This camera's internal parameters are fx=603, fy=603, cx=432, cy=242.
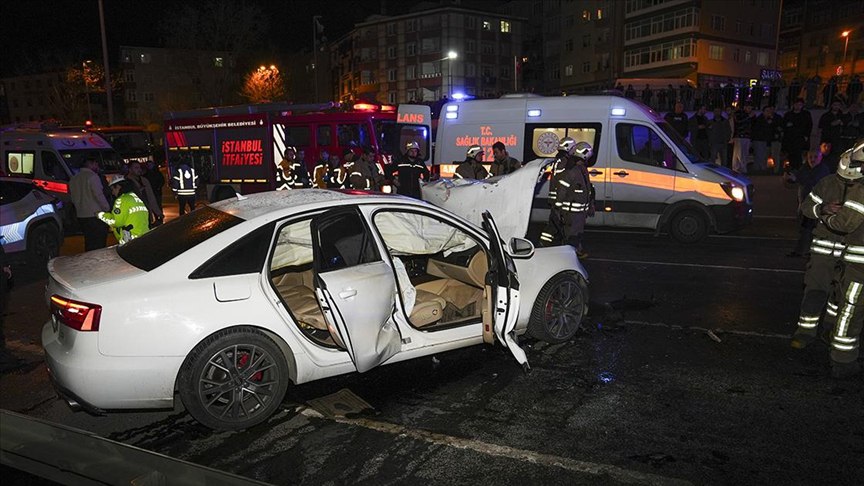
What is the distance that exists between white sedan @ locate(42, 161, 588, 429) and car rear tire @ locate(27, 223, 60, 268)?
6.29m

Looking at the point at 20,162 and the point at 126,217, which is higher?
the point at 20,162

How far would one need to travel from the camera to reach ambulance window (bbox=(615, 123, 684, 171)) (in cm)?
1023

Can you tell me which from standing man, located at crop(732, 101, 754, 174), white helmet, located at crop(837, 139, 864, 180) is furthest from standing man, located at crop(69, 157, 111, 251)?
standing man, located at crop(732, 101, 754, 174)

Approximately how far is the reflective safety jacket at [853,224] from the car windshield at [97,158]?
613 inches

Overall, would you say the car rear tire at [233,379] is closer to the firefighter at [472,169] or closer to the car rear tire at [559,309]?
the car rear tire at [559,309]

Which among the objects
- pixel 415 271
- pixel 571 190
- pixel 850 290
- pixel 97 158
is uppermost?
pixel 97 158

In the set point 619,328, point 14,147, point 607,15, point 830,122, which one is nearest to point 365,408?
point 619,328

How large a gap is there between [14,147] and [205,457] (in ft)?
49.5

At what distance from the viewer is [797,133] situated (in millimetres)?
14828

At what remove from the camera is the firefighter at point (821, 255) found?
5035 millimetres

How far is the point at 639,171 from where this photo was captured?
10.4 metres

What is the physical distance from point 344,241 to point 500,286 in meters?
1.24

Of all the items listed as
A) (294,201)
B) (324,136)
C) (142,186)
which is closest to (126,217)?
(142,186)

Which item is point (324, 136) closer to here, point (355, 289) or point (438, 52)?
point (355, 289)
